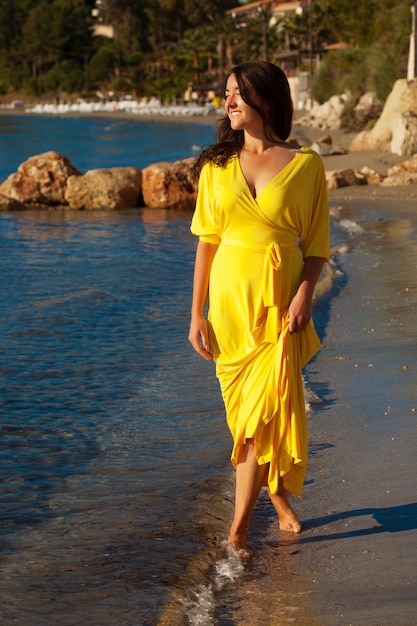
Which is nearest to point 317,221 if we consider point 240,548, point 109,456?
point 240,548

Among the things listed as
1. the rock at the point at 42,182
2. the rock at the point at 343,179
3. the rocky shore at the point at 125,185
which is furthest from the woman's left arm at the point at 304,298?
the rock at the point at 42,182

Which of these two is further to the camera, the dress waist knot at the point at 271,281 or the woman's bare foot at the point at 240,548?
the woman's bare foot at the point at 240,548

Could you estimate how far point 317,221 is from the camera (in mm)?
3908

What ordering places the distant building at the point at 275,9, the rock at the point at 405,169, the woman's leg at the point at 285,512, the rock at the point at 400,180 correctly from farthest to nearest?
the distant building at the point at 275,9 → the rock at the point at 405,169 → the rock at the point at 400,180 → the woman's leg at the point at 285,512

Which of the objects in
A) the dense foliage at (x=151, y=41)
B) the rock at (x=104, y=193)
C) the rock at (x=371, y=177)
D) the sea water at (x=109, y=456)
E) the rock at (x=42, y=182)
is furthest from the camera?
the dense foliage at (x=151, y=41)

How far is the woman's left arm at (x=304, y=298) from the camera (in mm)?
3852

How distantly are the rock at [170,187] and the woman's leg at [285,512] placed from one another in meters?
16.1

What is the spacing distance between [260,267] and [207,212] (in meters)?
0.30

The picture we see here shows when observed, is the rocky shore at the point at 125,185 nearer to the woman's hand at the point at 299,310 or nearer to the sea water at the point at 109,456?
the sea water at the point at 109,456

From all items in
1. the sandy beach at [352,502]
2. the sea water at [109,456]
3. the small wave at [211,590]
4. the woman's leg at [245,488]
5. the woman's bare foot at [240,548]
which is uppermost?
the woman's leg at [245,488]

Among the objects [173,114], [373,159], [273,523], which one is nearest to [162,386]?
[273,523]

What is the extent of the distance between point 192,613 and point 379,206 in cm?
1434

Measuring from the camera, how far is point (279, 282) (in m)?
3.83

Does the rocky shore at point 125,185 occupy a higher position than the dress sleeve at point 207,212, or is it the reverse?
the dress sleeve at point 207,212
